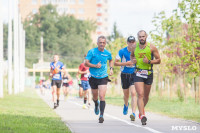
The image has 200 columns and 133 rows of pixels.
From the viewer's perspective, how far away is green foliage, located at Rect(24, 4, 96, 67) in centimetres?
10738

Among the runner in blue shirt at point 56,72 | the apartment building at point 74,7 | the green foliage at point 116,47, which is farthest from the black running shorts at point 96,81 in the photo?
the apartment building at point 74,7

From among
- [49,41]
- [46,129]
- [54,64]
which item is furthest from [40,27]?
[46,129]

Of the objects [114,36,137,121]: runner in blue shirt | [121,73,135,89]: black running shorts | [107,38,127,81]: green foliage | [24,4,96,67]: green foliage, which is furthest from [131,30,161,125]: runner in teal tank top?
[24,4,96,67]: green foliage

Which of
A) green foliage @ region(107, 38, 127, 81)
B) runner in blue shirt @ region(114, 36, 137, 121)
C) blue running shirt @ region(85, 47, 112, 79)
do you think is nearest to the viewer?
blue running shirt @ region(85, 47, 112, 79)

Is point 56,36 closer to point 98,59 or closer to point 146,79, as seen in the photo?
point 98,59

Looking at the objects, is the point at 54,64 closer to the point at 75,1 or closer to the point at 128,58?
the point at 128,58

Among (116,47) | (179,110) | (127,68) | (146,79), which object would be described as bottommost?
(179,110)

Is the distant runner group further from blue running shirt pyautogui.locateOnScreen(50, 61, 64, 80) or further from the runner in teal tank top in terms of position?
blue running shirt pyautogui.locateOnScreen(50, 61, 64, 80)

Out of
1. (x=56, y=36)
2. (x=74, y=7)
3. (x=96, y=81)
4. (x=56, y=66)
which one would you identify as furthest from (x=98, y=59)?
(x=74, y=7)

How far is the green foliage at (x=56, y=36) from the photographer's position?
107375 millimetres

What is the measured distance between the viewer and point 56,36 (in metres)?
108

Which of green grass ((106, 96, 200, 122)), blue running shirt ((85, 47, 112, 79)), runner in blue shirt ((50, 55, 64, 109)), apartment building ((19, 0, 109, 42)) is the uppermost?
apartment building ((19, 0, 109, 42))

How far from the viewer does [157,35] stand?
27.7 metres

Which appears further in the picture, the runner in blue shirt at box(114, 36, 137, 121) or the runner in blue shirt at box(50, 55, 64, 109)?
the runner in blue shirt at box(50, 55, 64, 109)
